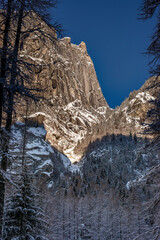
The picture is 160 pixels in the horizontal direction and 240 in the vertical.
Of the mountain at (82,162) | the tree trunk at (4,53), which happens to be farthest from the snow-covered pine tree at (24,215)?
the tree trunk at (4,53)

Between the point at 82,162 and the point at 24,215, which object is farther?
the point at 82,162

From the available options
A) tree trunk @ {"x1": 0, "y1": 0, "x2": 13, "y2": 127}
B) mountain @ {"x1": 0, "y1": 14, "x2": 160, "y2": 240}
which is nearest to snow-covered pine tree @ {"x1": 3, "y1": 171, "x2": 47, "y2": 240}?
mountain @ {"x1": 0, "y1": 14, "x2": 160, "y2": 240}

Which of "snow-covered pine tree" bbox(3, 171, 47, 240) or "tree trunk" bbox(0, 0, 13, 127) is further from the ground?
"tree trunk" bbox(0, 0, 13, 127)

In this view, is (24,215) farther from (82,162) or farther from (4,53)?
(82,162)

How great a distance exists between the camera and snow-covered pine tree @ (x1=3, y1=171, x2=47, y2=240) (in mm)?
12055

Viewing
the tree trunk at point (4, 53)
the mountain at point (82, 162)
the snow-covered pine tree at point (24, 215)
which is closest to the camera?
the tree trunk at point (4, 53)

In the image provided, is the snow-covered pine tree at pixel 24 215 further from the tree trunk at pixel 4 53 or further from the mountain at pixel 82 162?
the tree trunk at pixel 4 53

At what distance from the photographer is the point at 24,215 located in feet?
41.8

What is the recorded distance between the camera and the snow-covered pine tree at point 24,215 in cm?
1205

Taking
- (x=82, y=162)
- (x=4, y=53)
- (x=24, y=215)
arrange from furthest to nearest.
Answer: (x=82, y=162) < (x=24, y=215) < (x=4, y=53)

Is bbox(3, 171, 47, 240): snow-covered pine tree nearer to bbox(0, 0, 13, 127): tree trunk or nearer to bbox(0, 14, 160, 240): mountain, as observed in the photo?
bbox(0, 14, 160, 240): mountain

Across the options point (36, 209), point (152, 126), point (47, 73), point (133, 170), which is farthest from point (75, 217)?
point (47, 73)

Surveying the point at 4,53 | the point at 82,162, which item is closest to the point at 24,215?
the point at 4,53

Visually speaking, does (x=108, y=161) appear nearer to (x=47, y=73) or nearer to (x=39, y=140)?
(x=39, y=140)
